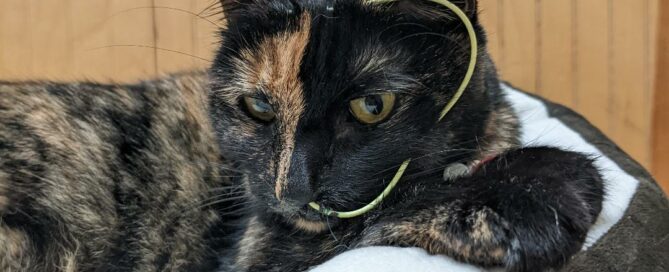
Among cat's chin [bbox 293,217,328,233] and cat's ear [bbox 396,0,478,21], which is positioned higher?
cat's ear [bbox 396,0,478,21]

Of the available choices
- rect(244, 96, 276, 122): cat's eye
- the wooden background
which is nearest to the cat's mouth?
rect(244, 96, 276, 122): cat's eye

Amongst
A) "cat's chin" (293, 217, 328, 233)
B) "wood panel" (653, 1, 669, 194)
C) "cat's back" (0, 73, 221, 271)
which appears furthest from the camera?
"wood panel" (653, 1, 669, 194)

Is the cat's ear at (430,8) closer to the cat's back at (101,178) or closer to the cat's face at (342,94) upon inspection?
the cat's face at (342,94)

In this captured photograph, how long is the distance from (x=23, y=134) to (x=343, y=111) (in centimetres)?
56

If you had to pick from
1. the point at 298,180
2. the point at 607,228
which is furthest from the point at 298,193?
the point at 607,228

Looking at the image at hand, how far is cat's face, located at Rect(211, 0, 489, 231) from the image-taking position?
2.46 ft

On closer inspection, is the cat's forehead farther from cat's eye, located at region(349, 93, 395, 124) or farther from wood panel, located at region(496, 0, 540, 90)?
wood panel, located at region(496, 0, 540, 90)

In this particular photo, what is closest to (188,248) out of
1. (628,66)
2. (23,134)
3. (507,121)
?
(23,134)

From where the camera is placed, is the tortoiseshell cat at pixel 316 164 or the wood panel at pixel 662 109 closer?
the tortoiseshell cat at pixel 316 164

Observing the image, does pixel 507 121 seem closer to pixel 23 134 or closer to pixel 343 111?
pixel 343 111

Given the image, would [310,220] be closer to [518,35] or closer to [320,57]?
[320,57]

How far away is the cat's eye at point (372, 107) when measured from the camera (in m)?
0.75

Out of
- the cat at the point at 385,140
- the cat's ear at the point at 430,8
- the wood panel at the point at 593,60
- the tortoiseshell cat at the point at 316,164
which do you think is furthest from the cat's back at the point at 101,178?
the wood panel at the point at 593,60

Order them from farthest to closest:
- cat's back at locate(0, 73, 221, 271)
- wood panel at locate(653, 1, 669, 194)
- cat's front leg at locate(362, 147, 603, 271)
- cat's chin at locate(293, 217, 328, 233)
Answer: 1. wood panel at locate(653, 1, 669, 194)
2. cat's back at locate(0, 73, 221, 271)
3. cat's chin at locate(293, 217, 328, 233)
4. cat's front leg at locate(362, 147, 603, 271)
